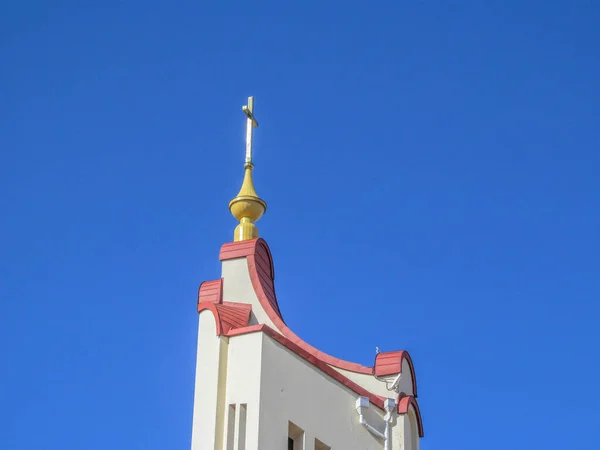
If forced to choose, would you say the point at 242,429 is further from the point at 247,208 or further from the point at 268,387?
the point at 247,208

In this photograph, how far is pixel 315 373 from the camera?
25906 mm

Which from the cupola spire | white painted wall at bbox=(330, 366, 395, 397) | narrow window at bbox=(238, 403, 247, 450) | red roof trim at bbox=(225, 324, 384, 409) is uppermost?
the cupola spire

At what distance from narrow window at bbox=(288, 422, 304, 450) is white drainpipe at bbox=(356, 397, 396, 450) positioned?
156cm

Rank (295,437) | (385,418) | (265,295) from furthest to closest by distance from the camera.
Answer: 1. (265,295)
2. (385,418)
3. (295,437)

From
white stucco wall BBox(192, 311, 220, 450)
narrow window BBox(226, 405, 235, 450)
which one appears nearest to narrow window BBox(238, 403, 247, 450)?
narrow window BBox(226, 405, 235, 450)

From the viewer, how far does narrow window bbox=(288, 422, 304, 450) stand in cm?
2506

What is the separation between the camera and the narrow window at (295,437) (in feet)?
82.2

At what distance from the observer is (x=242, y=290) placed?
2747 centimetres

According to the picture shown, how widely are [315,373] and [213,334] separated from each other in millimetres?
1975

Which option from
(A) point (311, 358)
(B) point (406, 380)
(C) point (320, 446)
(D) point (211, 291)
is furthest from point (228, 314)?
(B) point (406, 380)

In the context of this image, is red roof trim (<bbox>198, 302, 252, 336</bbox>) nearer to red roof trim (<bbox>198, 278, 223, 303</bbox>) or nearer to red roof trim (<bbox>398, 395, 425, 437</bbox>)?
red roof trim (<bbox>198, 278, 223, 303</bbox>)

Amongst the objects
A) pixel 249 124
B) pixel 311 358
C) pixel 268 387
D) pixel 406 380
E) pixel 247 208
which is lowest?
pixel 268 387

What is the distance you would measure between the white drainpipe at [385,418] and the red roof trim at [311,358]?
0.15 meters

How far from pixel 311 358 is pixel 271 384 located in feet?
4.22
